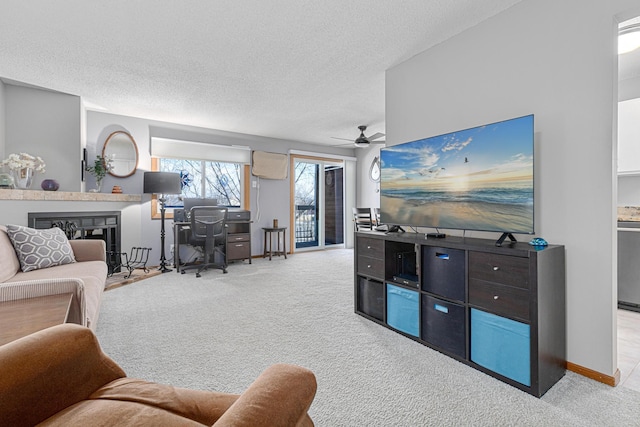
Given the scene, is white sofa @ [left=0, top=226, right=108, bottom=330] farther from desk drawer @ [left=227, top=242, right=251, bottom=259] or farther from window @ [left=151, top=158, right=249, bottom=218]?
desk drawer @ [left=227, top=242, right=251, bottom=259]

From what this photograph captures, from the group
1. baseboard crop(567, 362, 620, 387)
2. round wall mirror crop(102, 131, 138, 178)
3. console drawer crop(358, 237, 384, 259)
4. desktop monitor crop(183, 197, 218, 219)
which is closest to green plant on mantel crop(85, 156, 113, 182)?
round wall mirror crop(102, 131, 138, 178)

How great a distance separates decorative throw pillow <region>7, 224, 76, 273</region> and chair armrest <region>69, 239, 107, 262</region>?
16 centimetres

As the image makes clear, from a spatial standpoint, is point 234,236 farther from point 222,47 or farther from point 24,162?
point 222,47

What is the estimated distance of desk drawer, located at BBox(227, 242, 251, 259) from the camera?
524cm

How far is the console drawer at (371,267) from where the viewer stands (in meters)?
2.64

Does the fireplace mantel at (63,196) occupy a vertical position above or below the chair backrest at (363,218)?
above

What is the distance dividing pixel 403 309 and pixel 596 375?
1168 mm

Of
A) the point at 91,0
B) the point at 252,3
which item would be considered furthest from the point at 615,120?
the point at 91,0

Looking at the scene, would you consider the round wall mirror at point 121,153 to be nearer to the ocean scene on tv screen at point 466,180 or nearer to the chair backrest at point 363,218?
the chair backrest at point 363,218

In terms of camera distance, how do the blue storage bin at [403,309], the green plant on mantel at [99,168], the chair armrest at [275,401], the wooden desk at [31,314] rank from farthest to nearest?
the green plant on mantel at [99,168] < the blue storage bin at [403,309] < the wooden desk at [31,314] < the chair armrest at [275,401]

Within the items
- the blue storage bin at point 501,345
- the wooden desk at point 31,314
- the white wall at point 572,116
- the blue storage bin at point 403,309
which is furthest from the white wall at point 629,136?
the wooden desk at point 31,314

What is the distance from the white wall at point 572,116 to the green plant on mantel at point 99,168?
4887mm

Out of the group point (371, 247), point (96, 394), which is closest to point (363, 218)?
point (371, 247)

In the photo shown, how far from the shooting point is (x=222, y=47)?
2750 millimetres
